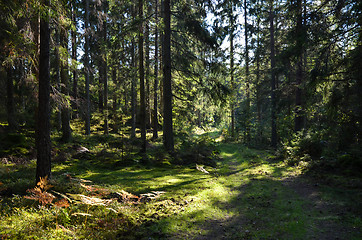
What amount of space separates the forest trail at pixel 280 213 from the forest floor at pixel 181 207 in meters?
0.02

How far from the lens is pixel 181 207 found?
5664mm

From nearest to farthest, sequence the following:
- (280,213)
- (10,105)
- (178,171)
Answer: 1. (280,213)
2. (178,171)
3. (10,105)

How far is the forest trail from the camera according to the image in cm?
452

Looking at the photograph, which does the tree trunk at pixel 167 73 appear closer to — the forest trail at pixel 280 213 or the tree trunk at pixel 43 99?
the forest trail at pixel 280 213

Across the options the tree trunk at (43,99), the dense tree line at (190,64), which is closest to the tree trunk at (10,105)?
the dense tree line at (190,64)

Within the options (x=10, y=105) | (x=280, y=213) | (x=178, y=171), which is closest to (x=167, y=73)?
(x=178, y=171)

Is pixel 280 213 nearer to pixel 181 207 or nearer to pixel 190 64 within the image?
pixel 181 207

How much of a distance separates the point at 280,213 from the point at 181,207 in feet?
9.08

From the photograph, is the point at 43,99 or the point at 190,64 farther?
the point at 190,64

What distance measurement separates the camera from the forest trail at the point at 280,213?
4.52 metres

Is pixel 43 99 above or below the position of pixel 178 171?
above

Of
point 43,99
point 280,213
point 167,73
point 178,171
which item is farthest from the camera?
point 167,73

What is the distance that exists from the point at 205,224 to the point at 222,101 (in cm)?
886

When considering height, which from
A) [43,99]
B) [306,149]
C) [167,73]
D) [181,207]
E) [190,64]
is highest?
[190,64]
